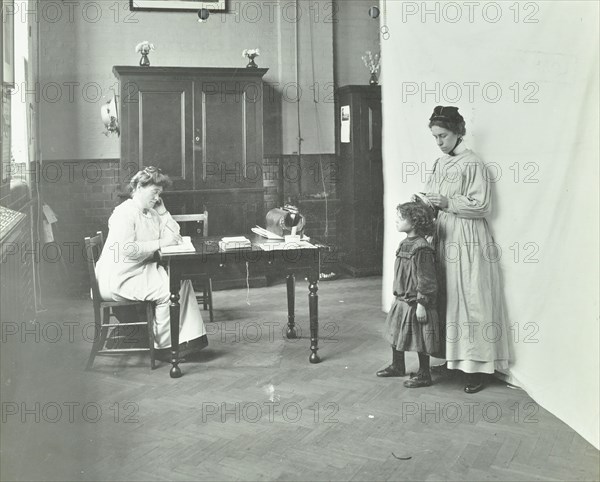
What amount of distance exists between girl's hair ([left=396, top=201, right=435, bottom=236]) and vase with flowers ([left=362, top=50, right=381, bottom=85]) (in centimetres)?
421

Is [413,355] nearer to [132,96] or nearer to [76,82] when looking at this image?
[132,96]

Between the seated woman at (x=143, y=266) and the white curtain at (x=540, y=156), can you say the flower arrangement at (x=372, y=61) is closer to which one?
the white curtain at (x=540, y=156)

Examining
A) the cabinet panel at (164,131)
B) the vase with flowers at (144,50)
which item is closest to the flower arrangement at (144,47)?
the vase with flowers at (144,50)

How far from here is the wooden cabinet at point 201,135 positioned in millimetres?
7340

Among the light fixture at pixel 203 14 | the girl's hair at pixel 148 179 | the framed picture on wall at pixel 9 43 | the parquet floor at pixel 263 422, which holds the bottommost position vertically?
the parquet floor at pixel 263 422

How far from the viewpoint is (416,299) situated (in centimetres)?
440

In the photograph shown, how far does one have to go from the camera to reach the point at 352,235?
848 centimetres

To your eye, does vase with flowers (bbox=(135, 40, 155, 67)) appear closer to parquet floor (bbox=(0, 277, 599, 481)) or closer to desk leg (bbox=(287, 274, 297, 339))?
desk leg (bbox=(287, 274, 297, 339))

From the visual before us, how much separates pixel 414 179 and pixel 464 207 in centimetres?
140

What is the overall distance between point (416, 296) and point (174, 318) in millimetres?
1689

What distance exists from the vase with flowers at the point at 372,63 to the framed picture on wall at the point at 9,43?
14.4 feet

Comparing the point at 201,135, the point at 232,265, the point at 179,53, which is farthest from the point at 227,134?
the point at 232,265

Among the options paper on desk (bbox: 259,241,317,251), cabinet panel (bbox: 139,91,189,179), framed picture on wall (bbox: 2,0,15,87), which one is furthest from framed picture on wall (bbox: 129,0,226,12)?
paper on desk (bbox: 259,241,317,251)

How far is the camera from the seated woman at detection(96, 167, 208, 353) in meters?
4.93
